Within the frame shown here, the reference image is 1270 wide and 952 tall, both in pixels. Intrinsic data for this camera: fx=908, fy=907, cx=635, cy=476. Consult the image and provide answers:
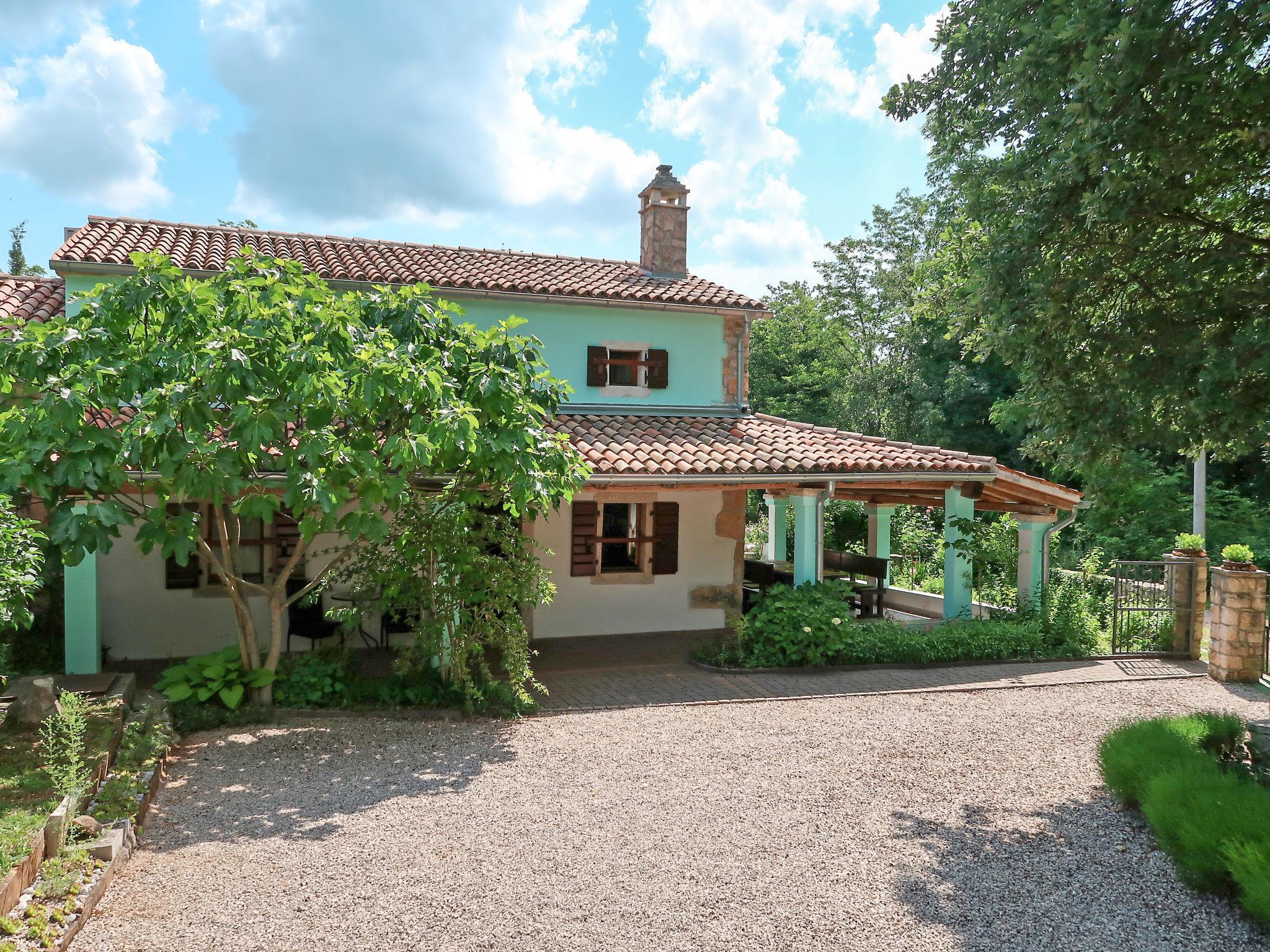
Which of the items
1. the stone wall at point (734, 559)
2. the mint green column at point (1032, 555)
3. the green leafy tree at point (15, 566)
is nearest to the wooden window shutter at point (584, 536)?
the stone wall at point (734, 559)

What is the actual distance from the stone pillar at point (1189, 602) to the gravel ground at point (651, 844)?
4426 millimetres

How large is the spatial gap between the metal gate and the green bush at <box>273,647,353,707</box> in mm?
9491

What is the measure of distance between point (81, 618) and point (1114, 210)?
989 cm

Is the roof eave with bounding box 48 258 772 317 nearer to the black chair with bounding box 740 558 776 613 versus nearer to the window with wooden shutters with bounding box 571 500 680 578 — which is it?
the window with wooden shutters with bounding box 571 500 680 578

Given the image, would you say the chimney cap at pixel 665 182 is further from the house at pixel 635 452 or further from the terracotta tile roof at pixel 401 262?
the terracotta tile roof at pixel 401 262

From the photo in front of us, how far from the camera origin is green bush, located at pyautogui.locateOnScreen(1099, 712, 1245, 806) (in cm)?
588

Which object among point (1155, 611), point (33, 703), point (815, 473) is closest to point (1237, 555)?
point (1155, 611)

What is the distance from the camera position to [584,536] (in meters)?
12.6

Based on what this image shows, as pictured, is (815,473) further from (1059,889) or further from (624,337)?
(1059,889)

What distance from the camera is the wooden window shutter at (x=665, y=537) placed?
12.9m

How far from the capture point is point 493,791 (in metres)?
6.47

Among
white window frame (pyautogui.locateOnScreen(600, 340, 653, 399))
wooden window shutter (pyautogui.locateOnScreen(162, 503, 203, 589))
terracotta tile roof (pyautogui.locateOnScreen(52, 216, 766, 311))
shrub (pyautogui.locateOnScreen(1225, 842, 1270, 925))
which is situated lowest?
shrub (pyautogui.locateOnScreen(1225, 842, 1270, 925))

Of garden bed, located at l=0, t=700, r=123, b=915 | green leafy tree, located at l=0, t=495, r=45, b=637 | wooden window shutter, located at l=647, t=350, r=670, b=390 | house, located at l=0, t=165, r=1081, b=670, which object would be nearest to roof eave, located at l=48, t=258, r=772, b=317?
house, located at l=0, t=165, r=1081, b=670

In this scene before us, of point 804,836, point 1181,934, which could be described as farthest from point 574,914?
point 1181,934
